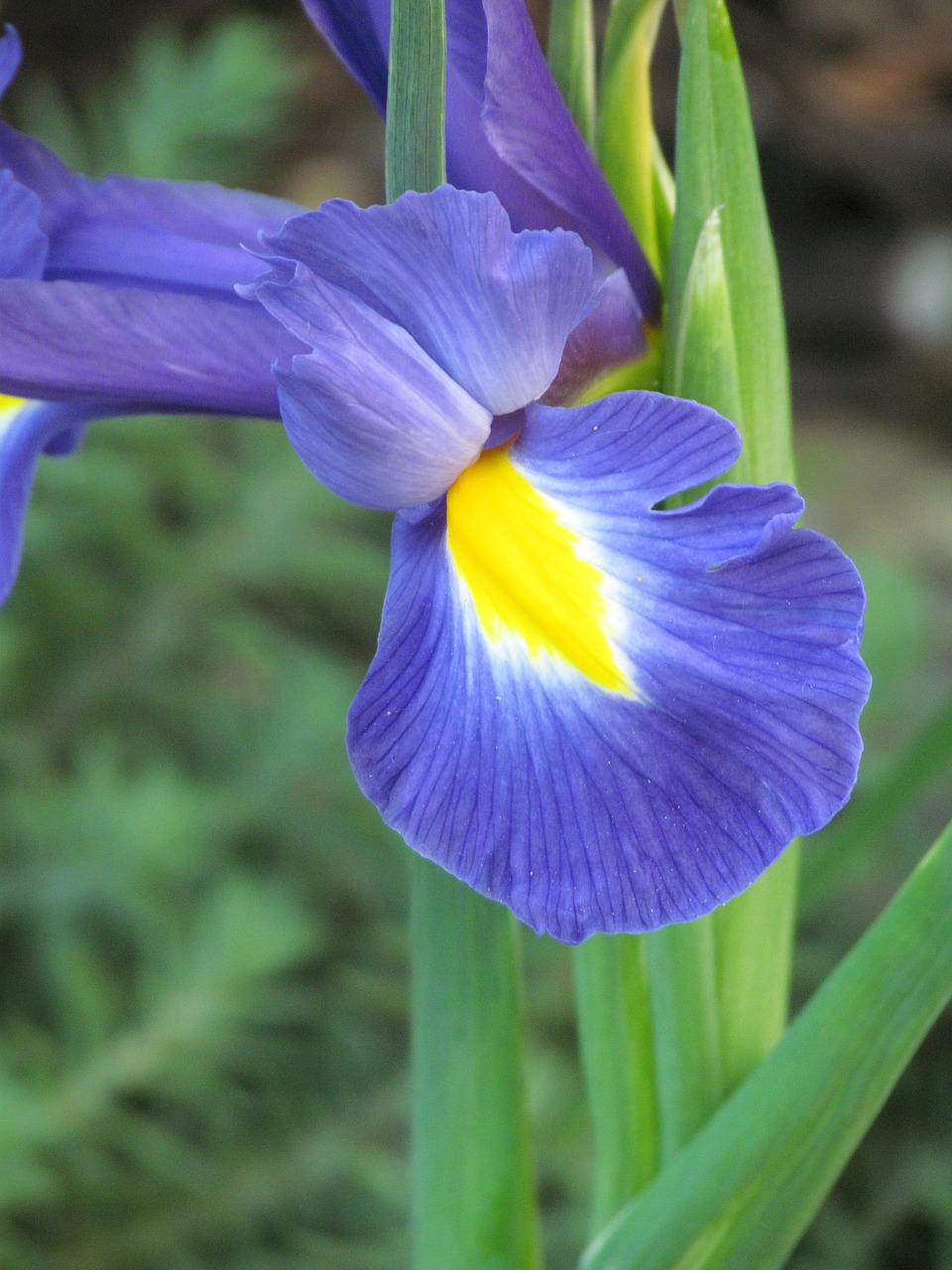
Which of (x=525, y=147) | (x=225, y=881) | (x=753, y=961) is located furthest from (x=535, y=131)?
(x=225, y=881)

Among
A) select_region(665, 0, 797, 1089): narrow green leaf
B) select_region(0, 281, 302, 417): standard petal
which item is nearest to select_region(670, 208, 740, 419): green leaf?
select_region(665, 0, 797, 1089): narrow green leaf

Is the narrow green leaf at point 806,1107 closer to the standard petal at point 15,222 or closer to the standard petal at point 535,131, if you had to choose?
the standard petal at point 535,131

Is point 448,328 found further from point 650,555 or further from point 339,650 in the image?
point 339,650

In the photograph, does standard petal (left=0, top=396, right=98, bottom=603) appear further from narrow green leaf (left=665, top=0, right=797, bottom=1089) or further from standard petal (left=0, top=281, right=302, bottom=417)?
narrow green leaf (left=665, top=0, right=797, bottom=1089)

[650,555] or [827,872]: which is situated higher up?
[650,555]

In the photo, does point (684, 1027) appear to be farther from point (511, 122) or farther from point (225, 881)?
point (225, 881)

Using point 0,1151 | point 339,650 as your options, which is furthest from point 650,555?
point 339,650
